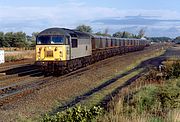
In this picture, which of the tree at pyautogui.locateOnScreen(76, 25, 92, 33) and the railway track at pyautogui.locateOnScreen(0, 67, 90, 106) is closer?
the railway track at pyautogui.locateOnScreen(0, 67, 90, 106)

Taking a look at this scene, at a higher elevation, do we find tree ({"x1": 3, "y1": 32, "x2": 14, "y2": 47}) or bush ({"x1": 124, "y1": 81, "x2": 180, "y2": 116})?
tree ({"x1": 3, "y1": 32, "x2": 14, "y2": 47})

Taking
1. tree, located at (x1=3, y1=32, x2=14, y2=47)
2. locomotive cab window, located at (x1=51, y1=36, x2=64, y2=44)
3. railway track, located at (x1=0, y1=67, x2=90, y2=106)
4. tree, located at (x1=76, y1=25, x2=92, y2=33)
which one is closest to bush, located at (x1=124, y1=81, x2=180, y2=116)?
railway track, located at (x1=0, y1=67, x2=90, y2=106)

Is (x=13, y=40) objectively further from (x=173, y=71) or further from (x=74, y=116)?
(x=74, y=116)

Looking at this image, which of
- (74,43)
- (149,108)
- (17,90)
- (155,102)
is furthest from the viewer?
(74,43)

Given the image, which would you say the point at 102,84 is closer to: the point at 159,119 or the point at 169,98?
the point at 169,98

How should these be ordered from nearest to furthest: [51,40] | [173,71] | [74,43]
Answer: [173,71]
[51,40]
[74,43]

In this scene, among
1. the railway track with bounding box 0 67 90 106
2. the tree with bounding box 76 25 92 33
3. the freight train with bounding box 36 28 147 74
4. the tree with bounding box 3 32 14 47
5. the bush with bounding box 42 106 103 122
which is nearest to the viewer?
the bush with bounding box 42 106 103 122

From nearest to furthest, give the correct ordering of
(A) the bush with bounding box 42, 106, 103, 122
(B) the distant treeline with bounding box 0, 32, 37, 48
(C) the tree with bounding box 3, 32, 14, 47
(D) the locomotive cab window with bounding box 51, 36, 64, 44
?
(A) the bush with bounding box 42, 106, 103, 122 < (D) the locomotive cab window with bounding box 51, 36, 64, 44 < (B) the distant treeline with bounding box 0, 32, 37, 48 < (C) the tree with bounding box 3, 32, 14, 47

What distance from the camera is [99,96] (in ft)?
60.5

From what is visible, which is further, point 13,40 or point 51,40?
point 13,40

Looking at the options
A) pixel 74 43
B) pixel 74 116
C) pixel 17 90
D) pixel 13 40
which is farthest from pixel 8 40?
pixel 74 116

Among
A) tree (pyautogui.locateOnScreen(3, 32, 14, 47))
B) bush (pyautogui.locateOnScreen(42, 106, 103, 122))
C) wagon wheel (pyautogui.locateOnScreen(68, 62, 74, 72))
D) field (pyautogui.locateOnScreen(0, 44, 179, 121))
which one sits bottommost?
field (pyautogui.locateOnScreen(0, 44, 179, 121))

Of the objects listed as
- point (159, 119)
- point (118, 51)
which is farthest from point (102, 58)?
point (159, 119)

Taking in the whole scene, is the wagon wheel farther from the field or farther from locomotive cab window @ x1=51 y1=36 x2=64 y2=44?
the field
